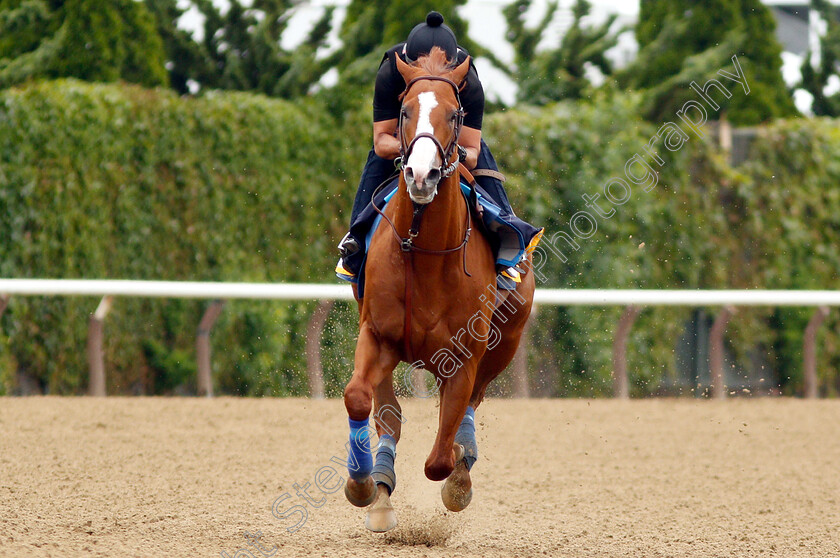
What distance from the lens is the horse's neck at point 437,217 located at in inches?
176

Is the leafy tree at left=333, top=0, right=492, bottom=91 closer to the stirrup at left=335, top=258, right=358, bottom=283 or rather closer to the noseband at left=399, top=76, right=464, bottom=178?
the stirrup at left=335, top=258, right=358, bottom=283

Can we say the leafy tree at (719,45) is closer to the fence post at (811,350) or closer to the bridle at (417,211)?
the fence post at (811,350)

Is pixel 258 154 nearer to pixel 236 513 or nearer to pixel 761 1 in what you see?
pixel 236 513

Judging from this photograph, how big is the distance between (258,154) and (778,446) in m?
5.43

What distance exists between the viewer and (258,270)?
10539mm

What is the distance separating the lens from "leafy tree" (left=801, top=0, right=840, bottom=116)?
559 inches

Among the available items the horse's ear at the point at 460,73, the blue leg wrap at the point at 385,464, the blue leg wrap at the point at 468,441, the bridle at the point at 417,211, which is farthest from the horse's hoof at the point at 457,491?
the horse's ear at the point at 460,73

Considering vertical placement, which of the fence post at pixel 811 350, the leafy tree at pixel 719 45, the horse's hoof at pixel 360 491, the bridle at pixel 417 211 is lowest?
the fence post at pixel 811 350

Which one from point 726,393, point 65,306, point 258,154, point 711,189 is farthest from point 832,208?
point 65,306

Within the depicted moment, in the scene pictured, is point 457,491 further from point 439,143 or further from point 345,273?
point 439,143

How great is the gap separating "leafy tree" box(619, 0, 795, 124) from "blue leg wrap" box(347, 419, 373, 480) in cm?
934

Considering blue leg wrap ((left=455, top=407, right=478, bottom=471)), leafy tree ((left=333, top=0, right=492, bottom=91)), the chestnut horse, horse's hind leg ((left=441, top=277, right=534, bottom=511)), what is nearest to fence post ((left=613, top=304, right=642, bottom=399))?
leafy tree ((left=333, top=0, right=492, bottom=91))

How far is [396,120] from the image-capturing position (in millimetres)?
4875

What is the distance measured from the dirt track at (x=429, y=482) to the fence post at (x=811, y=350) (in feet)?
3.58
